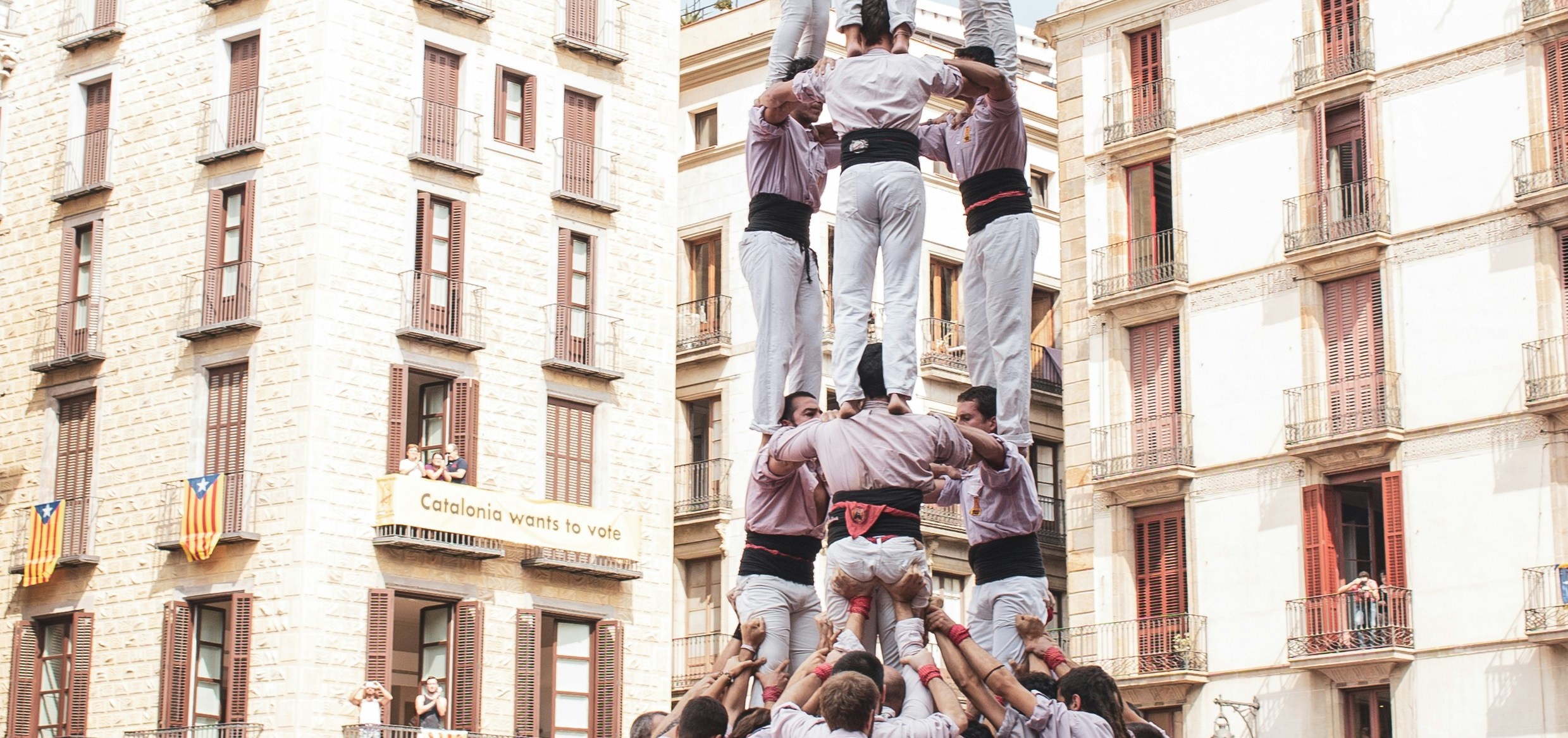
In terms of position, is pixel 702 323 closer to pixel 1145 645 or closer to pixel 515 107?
pixel 515 107

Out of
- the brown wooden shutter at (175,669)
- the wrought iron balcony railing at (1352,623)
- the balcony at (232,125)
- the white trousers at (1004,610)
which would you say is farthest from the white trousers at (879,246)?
the balcony at (232,125)

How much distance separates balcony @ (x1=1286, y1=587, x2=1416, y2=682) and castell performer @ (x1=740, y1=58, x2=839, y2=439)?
22.9 m

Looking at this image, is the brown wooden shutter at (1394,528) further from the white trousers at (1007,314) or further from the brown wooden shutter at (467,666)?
the white trousers at (1007,314)

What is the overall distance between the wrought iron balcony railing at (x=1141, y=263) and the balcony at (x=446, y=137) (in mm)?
12258

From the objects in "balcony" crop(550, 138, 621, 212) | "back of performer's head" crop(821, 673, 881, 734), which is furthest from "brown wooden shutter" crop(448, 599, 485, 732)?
"back of performer's head" crop(821, 673, 881, 734)

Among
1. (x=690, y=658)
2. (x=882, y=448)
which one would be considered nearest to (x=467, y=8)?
(x=690, y=658)

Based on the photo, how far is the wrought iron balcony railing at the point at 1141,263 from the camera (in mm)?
44656

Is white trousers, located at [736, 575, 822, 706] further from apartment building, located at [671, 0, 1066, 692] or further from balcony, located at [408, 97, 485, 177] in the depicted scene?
apartment building, located at [671, 0, 1066, 692]

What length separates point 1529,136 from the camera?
1576 inches

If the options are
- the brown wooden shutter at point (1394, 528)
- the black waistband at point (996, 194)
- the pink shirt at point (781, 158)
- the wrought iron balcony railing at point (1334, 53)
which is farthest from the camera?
the wrought iron balcony railing at point (1334, 53)

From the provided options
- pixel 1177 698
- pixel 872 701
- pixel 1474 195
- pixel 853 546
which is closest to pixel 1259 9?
pixel 1474 195

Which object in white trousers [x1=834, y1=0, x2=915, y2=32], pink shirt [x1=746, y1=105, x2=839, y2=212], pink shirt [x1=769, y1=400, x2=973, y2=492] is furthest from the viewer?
pink shirt [x1=746, y1=105, x2=839, y2=212]

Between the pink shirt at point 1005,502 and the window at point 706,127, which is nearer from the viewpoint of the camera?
the pink shirt at point 1005,502

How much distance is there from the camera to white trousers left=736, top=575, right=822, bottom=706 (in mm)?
18141
